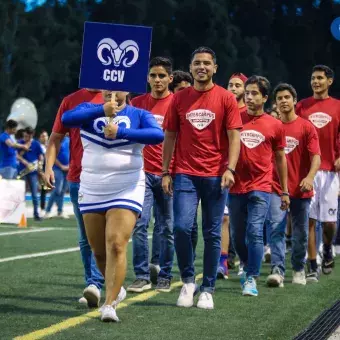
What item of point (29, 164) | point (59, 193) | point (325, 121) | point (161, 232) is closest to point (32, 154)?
point (29, 164)

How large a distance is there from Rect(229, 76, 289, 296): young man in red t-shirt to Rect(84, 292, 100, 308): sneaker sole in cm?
218

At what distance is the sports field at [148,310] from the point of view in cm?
911

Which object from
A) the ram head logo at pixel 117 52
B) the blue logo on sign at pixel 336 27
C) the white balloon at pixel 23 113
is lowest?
the white balloon at pixel 23 113

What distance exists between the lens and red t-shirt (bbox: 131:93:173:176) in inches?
488

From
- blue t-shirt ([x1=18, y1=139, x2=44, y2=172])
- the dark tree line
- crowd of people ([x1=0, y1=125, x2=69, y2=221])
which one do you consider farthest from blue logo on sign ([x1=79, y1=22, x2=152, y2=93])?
the dark tree line

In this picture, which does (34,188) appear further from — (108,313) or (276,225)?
(108,313)

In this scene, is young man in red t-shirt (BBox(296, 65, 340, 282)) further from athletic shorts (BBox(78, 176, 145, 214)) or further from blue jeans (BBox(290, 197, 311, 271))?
athletic shorts (BBox(78, 176, 145, 214))

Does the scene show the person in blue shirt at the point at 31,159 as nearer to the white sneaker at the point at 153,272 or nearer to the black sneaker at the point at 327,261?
the black sneaker at the point at 327,261

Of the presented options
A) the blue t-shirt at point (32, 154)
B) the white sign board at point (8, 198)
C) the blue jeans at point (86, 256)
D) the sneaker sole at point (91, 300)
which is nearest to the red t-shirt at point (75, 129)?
the blue jeans at point (86, 256)

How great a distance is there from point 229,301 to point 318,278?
3008 mm

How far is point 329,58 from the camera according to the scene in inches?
2697

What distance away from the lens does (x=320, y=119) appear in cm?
1458

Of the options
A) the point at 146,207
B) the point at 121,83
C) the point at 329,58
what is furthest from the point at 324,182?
the point at 329,58

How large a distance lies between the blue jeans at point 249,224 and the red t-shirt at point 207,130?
1.54m
